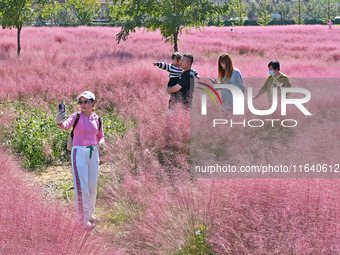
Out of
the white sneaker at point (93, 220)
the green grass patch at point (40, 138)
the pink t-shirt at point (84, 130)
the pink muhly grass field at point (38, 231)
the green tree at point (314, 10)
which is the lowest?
the white sneaker at point (93, 220)

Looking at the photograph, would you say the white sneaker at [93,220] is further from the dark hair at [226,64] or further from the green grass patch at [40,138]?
the dark hair at [226,64]

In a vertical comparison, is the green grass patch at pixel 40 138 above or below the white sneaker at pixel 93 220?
above

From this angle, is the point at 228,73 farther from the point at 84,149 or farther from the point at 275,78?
the point at 84,149

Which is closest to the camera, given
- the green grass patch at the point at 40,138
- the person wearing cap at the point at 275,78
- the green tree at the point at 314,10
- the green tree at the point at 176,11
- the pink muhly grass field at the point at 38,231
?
the pink muhly grass field at the point at 38,231

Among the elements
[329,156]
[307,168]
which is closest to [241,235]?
[307,168]

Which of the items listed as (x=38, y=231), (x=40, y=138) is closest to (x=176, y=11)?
(x=40, y=138)

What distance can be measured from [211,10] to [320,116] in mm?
8584

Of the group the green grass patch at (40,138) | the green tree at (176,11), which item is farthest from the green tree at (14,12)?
the green grass patch at (40,138)

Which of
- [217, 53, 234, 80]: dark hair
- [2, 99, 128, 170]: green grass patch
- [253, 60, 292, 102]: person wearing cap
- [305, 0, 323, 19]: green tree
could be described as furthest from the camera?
[305, 0, 323, 19]: green tree

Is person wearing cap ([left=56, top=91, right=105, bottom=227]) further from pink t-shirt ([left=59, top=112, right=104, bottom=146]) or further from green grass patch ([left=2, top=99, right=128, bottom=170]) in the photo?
green grass patch ([left=2, top=99, right=128, bottom=170])

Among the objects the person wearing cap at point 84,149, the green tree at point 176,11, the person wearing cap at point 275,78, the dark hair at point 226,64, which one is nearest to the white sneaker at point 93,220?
the person wearing cap at point 84,149

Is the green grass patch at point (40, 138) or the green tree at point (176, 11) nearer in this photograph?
the green grass patch at point (40, 138)

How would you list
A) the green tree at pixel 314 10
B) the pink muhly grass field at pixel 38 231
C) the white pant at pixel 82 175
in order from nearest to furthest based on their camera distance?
the pink muhly grass field at pixel 38 231
the white pant at pixel 82 175
the green tree at pixel 314 10

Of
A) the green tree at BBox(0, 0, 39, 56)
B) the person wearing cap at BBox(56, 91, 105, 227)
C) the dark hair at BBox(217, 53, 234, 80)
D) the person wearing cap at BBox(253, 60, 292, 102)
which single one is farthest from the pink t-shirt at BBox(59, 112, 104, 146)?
the green tree at BBox(0, 0, 39, 56)
